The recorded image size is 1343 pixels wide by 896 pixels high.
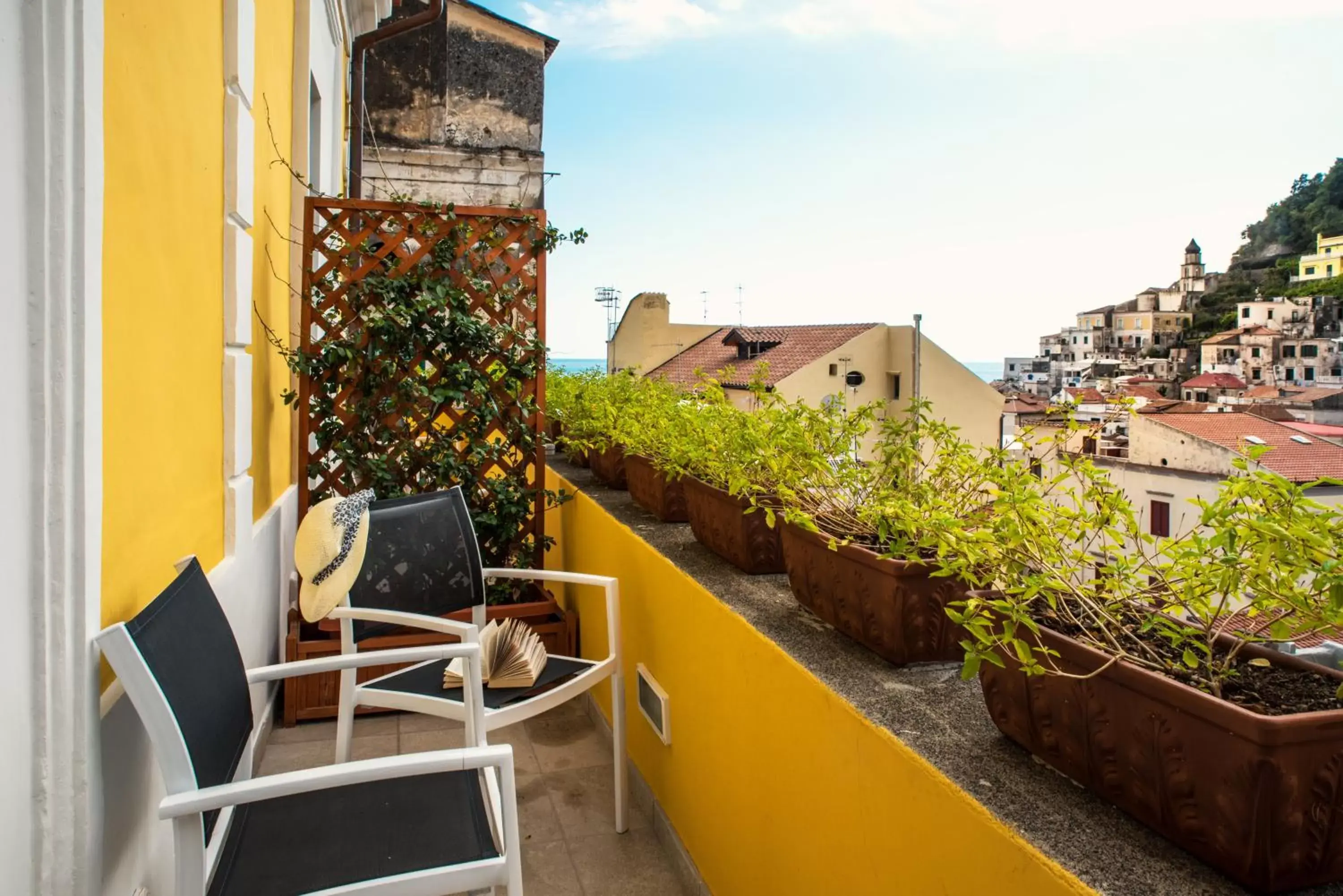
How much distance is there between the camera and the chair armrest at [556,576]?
2398mm

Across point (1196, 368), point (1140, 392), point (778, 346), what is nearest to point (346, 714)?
point (1140, 392)

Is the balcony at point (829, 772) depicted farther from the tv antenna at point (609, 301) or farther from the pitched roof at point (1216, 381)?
the tv antenna at point (609, 301)

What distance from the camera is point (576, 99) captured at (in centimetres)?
923

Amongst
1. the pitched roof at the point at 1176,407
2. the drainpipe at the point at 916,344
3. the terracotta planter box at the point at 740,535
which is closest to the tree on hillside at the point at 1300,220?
the pitched roof at the point at 1176,407

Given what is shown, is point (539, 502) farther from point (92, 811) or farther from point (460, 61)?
point (460, 61)

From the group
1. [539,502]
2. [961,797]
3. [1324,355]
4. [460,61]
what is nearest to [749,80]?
[539,502]

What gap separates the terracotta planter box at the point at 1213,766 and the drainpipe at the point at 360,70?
5678mm

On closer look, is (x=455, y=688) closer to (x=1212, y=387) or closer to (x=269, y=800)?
(x=269, y=800)

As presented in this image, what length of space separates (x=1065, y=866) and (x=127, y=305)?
1.52 metres

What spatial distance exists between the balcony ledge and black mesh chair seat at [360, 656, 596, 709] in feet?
1.76

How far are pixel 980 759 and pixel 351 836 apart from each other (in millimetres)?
983

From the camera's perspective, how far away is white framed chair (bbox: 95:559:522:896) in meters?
1.20

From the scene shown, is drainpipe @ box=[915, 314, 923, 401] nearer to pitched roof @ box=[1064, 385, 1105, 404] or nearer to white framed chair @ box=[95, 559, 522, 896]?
pitched roof @ box=[1064, 385, 1105, 404]

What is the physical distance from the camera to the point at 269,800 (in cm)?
157
